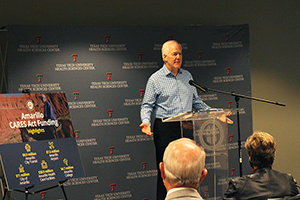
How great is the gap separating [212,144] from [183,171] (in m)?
1.67

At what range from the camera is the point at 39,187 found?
4.46 metres

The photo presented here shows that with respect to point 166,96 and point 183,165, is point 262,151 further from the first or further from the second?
point 166,96

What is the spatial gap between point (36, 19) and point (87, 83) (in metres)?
1.15

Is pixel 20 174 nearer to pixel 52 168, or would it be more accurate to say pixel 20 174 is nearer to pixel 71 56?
pixel 52 168

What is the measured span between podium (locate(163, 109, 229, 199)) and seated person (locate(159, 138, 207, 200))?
61.1 inches

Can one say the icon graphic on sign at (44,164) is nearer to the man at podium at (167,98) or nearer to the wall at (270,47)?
the man at podium at (167,98)

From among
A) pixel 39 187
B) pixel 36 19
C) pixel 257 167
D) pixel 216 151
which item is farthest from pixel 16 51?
pixel 257 167

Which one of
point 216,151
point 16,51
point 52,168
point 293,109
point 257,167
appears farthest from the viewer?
point 293,109

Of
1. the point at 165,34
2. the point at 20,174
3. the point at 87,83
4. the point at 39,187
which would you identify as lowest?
the point at 39,187

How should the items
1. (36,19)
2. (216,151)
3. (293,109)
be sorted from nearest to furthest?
(216,151) → (36,19) → (293,109)

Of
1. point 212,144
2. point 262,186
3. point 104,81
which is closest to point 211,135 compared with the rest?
point 212,144

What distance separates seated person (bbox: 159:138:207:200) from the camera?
1.40 metres

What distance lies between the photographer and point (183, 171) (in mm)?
1395

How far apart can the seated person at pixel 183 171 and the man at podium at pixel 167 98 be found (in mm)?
2094
